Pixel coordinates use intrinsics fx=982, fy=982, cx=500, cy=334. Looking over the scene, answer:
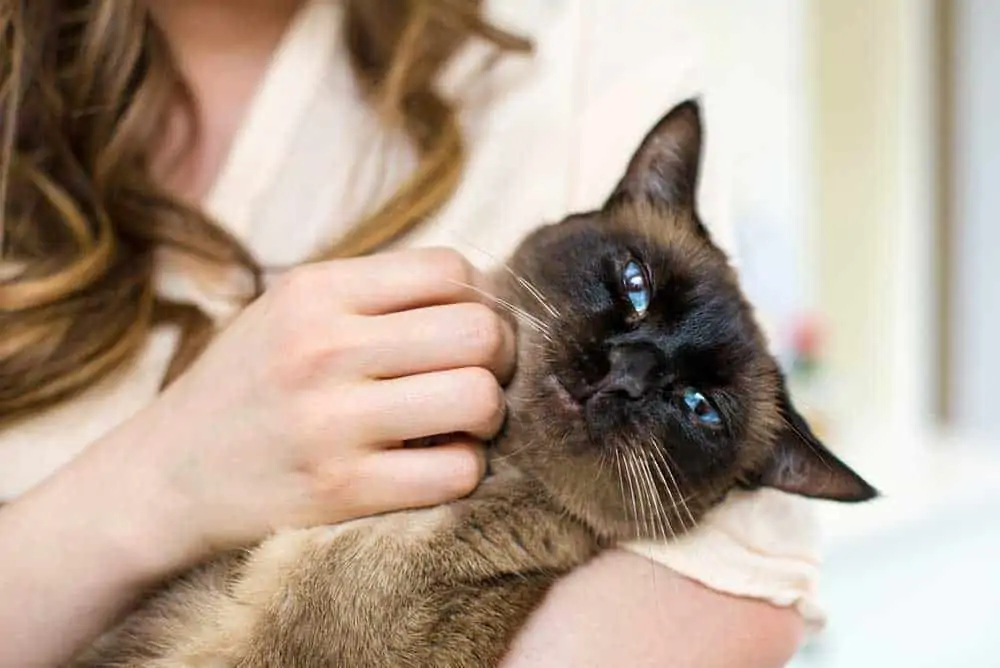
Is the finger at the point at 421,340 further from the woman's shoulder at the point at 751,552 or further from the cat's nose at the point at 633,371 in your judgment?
the woman's shoulder at the point at 751,552

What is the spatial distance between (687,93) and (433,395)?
1.52 ft

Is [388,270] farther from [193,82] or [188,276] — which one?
[193,82]

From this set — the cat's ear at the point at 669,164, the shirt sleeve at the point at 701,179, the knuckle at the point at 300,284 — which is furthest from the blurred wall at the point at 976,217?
the knuckle at the point at 300,284

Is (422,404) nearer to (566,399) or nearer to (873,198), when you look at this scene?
(566,399)

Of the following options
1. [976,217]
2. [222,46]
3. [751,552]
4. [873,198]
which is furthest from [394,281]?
[976,217]

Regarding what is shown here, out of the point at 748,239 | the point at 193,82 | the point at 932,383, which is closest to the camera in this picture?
the point at 193,82

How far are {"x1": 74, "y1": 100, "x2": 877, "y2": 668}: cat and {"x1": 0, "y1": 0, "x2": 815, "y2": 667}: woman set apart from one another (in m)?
0.03

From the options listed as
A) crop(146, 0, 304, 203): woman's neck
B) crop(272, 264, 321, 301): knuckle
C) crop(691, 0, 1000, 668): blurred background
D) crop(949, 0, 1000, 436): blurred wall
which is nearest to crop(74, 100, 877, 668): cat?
crop(272, 264, 321, 301): knuckle

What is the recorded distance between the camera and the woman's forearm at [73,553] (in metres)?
0.75

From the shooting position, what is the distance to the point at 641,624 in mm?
742

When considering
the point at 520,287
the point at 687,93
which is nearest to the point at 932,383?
the point at 687,93

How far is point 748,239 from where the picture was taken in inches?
77.1

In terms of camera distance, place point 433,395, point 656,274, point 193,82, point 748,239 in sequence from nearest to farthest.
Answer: point 433,395, point 656,274, point 193,82, point 748,239

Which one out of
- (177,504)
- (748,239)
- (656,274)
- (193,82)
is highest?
(656,274)
